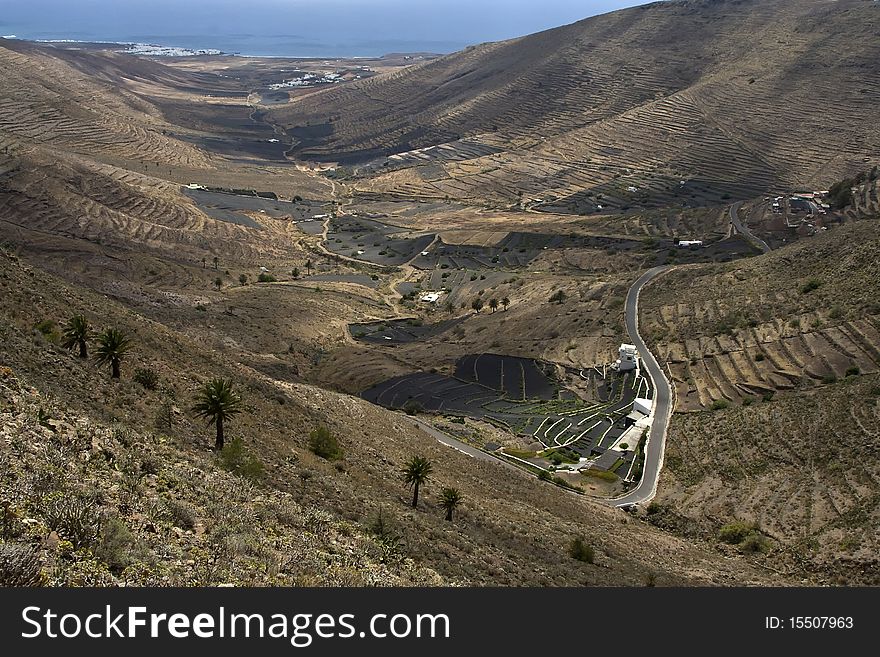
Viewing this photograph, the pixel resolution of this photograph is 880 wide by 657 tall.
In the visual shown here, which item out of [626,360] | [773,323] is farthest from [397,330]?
[773,323]

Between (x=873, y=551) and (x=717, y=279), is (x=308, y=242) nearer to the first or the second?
(x=717, y=279)

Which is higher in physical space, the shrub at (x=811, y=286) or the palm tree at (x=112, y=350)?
the shrub at (x=811, y=286)

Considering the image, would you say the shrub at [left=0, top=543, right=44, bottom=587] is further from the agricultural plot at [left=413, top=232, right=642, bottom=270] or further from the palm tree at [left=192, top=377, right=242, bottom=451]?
the agricultural plot at [left=413, top=232, right=642, bottom=270]

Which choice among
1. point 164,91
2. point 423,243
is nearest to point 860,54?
point 423,243

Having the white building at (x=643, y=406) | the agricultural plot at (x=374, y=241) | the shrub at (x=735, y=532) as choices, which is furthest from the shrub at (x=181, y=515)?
the agricultural plot at (x=374, y=241)

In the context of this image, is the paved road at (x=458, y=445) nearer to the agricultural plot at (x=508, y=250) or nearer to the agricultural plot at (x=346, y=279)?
the agricultural plot at (x=346, y=279)

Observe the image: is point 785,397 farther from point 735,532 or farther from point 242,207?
point 242,207
